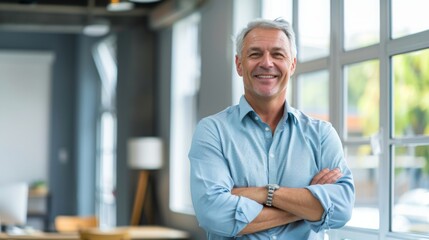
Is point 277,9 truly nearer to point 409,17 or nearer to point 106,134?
point 409,17

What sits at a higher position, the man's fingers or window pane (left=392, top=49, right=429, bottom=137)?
window pane (left=392, top=49, right=429, bottom=137)

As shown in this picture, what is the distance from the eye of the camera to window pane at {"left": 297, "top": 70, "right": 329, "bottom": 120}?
6688 mm

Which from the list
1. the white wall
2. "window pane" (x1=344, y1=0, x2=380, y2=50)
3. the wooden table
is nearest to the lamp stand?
the wooden table

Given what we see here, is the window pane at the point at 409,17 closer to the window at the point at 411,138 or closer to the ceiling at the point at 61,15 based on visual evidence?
the window at the point at 411,138

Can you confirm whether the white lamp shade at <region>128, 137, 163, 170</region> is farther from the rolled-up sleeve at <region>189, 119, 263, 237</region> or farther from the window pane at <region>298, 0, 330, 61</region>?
the rolled-up sleeve at <region>189, 119, 263, 237</region>

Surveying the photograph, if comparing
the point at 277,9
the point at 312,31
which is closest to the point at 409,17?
the point at 312,31

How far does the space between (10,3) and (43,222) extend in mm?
4986

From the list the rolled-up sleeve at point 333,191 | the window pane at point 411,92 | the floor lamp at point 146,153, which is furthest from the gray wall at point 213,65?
the rolled-up sleeve at point 333,191

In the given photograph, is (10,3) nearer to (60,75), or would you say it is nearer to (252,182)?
(60,75)

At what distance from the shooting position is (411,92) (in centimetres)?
807

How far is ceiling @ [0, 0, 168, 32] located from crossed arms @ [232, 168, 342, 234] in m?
7.81

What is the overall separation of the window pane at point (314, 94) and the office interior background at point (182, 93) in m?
0.02

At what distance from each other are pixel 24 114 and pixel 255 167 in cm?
1244

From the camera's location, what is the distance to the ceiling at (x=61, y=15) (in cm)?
1031
